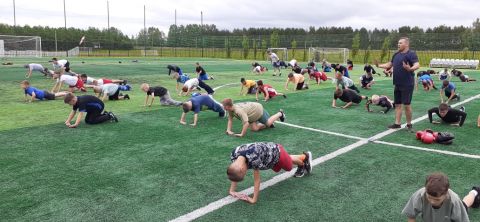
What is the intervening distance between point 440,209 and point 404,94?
18.0 feet

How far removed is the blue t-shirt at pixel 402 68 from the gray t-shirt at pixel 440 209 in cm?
543

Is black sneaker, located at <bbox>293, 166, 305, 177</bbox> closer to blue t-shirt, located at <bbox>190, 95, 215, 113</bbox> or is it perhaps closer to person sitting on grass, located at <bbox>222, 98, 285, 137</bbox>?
person sitting on grass, located at <bbox>222, 98, 285, 137</bbox>

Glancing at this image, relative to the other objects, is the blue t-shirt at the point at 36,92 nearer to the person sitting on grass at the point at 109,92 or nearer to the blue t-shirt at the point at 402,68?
the person sitting on grass at the point at 109,92

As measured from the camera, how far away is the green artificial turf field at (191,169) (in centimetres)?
488

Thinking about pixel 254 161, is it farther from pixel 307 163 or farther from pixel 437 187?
pixel 437 187

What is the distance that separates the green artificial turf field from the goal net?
38.6m

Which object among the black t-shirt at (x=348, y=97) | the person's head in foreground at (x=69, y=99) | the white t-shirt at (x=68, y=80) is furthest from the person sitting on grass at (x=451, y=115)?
the white t-shirt at (x=68, y=80)

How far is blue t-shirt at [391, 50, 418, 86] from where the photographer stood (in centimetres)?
858

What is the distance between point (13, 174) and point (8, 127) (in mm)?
4048

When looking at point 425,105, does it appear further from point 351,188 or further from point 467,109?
point 351,188

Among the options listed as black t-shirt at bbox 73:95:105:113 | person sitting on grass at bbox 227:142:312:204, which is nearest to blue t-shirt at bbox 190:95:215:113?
black t-shirt at bbox 73:95:105:113

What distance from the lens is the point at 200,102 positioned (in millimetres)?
10305

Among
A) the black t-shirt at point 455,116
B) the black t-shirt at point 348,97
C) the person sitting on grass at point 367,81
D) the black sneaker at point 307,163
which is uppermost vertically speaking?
the person sitting on grass at point 367,81

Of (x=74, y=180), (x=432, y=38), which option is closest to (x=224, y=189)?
(x=74, y=180)
